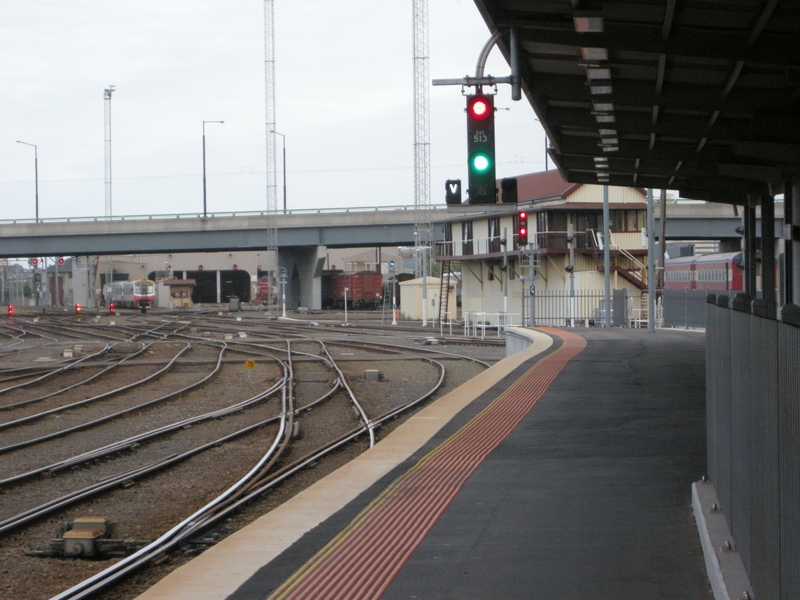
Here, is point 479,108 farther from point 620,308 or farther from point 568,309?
point 568,309

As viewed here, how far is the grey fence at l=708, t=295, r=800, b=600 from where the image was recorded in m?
3.52

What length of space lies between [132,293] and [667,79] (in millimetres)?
78216

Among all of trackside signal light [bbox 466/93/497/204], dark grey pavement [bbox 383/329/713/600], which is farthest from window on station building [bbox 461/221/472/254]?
trackside signal light [bbox 466/93/497/204]

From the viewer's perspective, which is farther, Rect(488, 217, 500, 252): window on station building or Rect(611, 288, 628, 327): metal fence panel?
Rect(488, 217, 500, 252): window on station building

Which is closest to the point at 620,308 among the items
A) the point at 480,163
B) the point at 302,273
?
the point at 480,163

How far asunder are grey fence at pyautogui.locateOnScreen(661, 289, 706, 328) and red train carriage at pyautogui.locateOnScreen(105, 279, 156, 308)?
1992 inches

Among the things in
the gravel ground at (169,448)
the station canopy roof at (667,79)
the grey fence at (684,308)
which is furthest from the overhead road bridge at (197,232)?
the station canopy roof at (667,79)

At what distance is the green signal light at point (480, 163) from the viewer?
473 inches

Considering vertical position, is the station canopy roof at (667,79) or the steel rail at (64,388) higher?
the station canopy roof at (667,79)

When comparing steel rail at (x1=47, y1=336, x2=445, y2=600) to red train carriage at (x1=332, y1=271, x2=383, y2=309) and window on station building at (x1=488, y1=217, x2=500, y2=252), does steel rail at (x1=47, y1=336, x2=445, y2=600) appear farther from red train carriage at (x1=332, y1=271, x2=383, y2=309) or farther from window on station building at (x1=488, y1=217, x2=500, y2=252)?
red train carriage at (x1=332, y1=271, x2=383, y2=309)

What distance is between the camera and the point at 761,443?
432 cm

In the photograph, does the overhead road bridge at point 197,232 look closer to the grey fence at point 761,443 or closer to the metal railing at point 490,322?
the metal railing at point 490,322

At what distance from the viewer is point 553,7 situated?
9906mm

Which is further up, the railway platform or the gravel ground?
the railway platform
